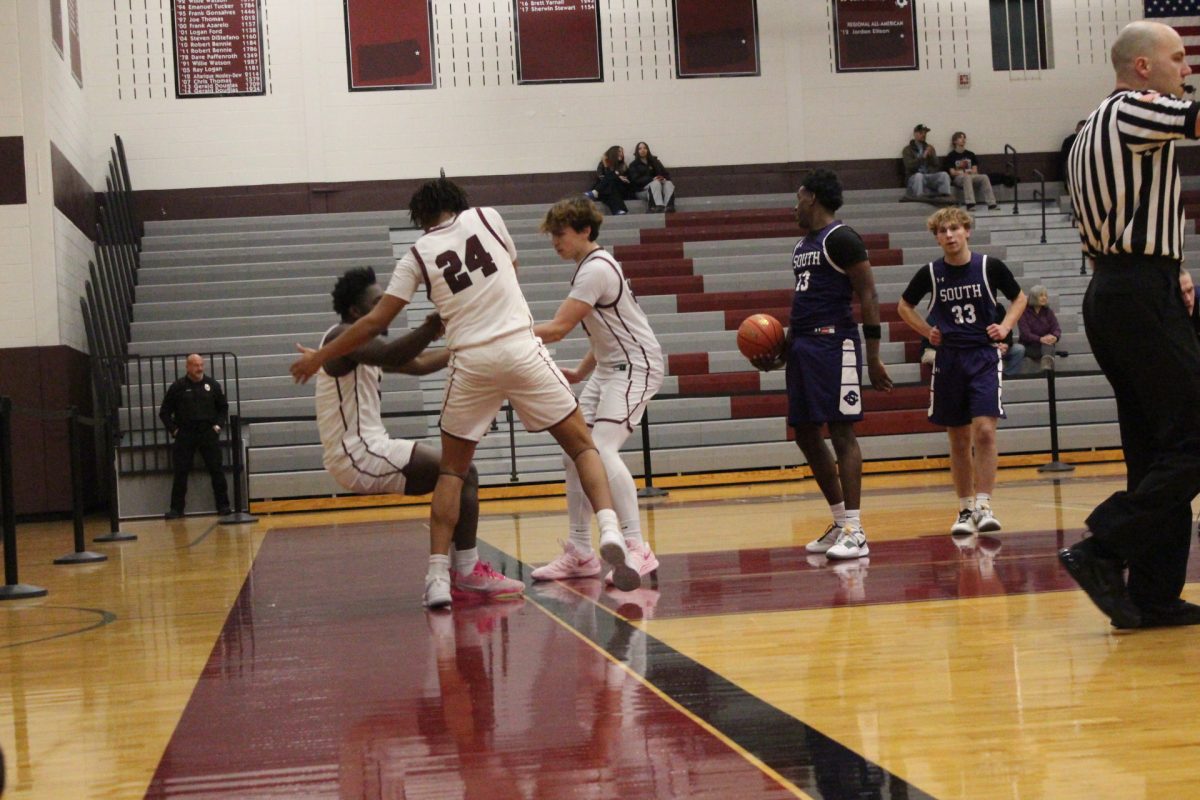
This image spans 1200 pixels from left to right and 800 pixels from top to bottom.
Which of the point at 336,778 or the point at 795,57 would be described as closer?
the point at 336,778

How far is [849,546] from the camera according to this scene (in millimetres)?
6531

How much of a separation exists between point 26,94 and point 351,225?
5.21m

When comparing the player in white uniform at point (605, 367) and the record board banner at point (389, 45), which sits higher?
the record board banner at point (389, 45)

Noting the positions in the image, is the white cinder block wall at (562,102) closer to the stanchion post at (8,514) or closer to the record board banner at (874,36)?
the record board banner at (874,36)

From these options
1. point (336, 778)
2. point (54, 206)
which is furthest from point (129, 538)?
point (336, 778)

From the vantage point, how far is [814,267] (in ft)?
22.0

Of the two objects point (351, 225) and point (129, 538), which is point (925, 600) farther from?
point (351, 225)

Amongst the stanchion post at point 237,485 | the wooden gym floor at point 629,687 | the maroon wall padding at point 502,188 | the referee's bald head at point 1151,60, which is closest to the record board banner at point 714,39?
the maroon wall padding at point 502,188

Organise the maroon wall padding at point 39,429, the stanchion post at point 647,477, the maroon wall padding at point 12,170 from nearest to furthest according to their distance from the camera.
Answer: the stanchion post at point 647,477 < the maroon wall padding at point 12,170 < the maroon wall padding at point 39,429

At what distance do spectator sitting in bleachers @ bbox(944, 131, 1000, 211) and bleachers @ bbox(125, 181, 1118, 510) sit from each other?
0.34m

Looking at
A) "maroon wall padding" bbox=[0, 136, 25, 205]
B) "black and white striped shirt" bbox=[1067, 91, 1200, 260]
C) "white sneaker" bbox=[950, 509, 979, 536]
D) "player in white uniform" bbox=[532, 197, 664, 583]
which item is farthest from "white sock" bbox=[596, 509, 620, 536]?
"maroon wall padding" bbox=[0, 136, 25, 205]

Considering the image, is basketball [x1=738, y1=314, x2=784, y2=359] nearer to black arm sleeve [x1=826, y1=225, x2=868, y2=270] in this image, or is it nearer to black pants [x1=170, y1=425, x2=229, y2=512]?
black arm sleeve [x1=826, y1=225, x2=868, y2=270]

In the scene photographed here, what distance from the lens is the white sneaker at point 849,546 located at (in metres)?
6.48

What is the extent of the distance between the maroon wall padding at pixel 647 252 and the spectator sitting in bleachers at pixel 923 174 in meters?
3.77
